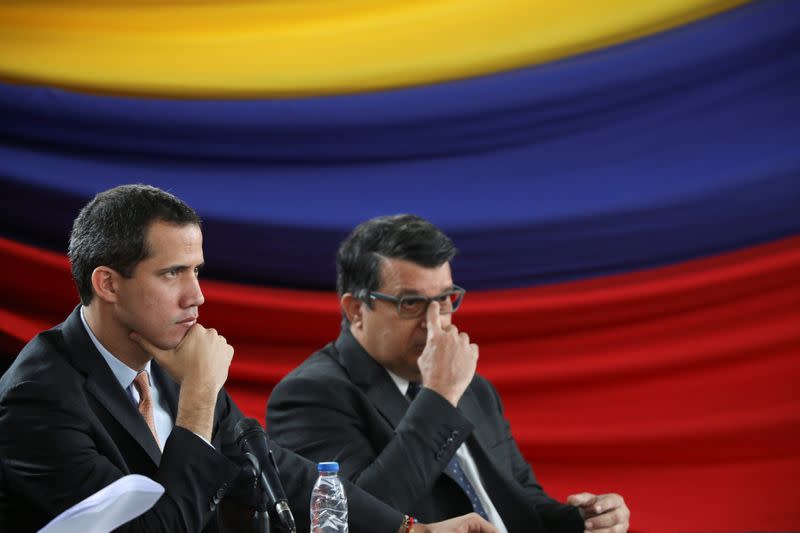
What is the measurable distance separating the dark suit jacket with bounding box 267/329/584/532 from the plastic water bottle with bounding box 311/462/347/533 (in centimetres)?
22

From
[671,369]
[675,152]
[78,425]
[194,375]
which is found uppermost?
[675,152]

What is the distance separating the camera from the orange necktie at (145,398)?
1.90m

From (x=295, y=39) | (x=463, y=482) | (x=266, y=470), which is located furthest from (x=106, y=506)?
(x=295, y=39)

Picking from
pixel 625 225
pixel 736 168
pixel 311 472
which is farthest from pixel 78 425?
pixel 736 168

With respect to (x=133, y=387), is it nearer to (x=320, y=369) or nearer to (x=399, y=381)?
(x=320, y=369)

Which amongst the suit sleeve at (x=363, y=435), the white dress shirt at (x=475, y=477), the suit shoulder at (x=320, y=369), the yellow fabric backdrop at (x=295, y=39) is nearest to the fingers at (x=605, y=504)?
the white dress shirt at (x=475, y=477)

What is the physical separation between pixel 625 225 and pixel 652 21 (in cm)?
66

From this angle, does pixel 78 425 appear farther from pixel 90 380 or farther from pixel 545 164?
pixel 545 164

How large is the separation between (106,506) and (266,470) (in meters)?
0.28

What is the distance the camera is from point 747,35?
3.41 meters

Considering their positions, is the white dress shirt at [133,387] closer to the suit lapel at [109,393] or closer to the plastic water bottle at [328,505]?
the suit lapel at [109,393]

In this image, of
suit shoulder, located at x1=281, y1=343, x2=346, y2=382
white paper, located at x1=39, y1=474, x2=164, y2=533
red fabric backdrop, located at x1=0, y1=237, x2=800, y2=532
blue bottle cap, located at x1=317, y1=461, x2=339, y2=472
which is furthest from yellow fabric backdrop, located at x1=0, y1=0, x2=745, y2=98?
white paper, located at x1=39, y1=474, x2=164, y2=533

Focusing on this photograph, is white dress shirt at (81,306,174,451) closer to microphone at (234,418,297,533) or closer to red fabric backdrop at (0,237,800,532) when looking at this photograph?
microphone at (234,418,297,533)

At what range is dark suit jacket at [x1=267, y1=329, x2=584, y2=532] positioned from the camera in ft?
7.16
